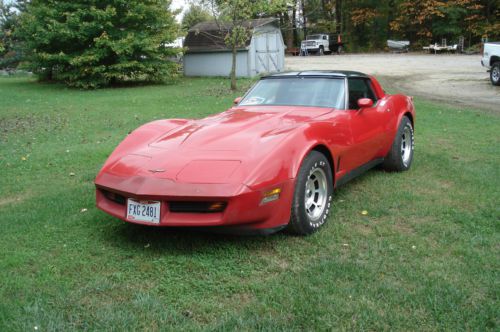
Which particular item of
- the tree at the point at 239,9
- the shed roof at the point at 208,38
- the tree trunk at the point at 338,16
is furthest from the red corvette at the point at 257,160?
the tree trunk at the point at 338,16

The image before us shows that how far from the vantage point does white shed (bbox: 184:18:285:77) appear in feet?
76.5

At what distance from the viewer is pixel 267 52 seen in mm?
24172

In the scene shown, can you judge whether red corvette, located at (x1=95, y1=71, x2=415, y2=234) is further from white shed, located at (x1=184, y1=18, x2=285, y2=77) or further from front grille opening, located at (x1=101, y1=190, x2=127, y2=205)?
white shed, located at (x1=184, y1=18, x2=285, y2=77)

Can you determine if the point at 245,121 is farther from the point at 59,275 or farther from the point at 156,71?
the point at 156,71

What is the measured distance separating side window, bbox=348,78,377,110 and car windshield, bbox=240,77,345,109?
14 cm

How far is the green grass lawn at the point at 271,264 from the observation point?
280 centimetres

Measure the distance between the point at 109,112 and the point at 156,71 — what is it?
9021 mm

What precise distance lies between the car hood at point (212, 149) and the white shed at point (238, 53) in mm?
18956

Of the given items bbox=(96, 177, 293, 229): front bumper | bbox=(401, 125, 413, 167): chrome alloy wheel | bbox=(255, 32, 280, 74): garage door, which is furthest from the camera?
bbox=(255, 32, 280, 74): garage door

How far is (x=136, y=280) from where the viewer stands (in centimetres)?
328

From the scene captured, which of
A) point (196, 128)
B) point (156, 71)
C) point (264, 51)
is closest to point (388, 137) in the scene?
point (196, 128)

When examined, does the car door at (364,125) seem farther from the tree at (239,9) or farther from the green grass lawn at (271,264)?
the tree at (239,9)

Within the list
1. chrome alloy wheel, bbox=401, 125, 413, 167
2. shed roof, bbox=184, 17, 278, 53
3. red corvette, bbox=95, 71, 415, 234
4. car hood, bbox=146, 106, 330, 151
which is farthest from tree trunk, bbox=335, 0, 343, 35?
car hood, bbox=146, 106, 330, 151

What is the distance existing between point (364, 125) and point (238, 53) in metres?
19.2
